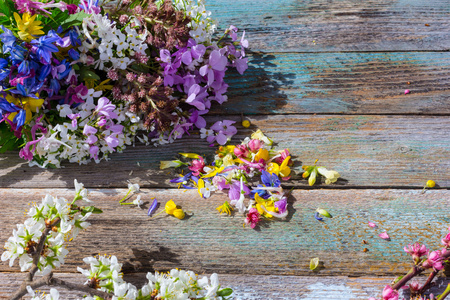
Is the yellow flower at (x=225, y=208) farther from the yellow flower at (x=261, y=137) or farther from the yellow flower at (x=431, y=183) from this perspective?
the yellow flower at (x=431, y=183)

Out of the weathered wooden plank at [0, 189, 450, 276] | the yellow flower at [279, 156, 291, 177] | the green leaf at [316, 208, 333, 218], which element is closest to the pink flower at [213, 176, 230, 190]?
the weathered wooden plank at [0, 189, 450, 276]

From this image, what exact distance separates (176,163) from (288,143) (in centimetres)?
37

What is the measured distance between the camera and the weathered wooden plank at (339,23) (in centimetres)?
135

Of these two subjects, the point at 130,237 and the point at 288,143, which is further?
the point at 288,143

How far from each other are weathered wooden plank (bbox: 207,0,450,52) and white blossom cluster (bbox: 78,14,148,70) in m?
0.46

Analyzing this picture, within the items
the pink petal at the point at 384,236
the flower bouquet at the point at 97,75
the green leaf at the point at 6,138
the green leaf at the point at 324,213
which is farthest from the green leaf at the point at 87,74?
the pink petal at the point at 384,236

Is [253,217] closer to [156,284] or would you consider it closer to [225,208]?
[225,208]

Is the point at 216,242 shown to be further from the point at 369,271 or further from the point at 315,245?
the point at 369,271

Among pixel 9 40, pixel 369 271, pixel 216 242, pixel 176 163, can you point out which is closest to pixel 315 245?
pixel 369 271

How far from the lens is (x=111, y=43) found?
992 mm

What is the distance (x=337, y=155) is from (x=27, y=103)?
Result: 911mm

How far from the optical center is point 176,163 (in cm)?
116

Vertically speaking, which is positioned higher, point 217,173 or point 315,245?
point 217,173

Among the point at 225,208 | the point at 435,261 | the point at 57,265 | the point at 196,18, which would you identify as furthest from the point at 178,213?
the point at 435,261
